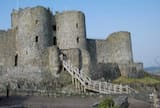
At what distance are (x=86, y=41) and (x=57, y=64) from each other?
8114 millimetres

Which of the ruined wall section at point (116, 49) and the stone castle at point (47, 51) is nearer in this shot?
the stone castle at point (47, 51)

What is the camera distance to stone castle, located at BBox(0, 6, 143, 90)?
33688 millimetres

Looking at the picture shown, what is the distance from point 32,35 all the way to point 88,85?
1026 centimetres

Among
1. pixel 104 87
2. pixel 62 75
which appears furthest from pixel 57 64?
pixel 104 87

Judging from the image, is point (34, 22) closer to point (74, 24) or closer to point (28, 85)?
point (74, 24)

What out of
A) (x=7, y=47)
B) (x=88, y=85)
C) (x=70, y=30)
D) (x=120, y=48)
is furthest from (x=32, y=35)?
(x=120, y=48)

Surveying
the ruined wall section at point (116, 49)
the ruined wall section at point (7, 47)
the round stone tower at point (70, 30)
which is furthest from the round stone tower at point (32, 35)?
the ruined wall section at point (116, 49)

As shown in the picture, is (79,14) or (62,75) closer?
(62,75)

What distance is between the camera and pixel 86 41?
41.7 meters

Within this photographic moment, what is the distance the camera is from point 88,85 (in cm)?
3222

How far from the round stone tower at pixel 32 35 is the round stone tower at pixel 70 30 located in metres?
2.13

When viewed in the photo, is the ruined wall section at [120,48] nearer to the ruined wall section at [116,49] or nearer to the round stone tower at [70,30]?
the ruined wall section at [116,49]

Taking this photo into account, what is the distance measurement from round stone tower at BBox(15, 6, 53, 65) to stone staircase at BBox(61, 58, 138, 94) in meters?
3.64

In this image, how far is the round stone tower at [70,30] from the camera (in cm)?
Answer: 3959
